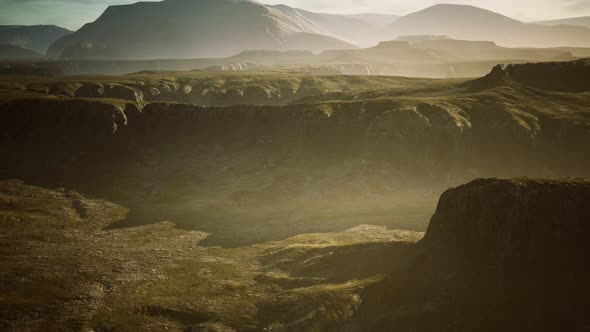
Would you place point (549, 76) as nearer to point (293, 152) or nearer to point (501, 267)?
point (293, 152)

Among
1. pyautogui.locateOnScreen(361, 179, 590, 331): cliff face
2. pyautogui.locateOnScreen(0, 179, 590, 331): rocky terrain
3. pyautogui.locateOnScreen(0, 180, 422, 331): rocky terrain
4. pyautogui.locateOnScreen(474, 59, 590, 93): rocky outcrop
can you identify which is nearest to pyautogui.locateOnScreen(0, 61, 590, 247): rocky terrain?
pyautogui.locateOnScreen(474, 59, 590, 93): rocky outcrop

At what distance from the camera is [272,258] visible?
77.5m

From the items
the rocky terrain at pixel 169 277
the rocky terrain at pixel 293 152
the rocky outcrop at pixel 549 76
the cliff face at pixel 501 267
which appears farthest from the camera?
the rocky outcrop at pixel 549 76

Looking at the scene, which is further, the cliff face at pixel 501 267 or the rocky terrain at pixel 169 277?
the rocky terrain at pixel 169 277

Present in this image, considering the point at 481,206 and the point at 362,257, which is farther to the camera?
the point at 362,257

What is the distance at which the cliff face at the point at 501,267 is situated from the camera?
4791 centimetres

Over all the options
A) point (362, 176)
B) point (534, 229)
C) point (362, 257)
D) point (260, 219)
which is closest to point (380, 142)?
point (362, 176)

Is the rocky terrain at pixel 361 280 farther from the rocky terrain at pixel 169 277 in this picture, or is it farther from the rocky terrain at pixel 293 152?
the rocky terrain at pixel 293 152

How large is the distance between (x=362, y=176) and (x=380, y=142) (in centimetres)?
1581

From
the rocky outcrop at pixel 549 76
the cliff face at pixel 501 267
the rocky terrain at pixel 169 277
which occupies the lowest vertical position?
the rocky terrain at pixel 169 277

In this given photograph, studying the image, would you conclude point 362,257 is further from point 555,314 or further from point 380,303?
point 555,314

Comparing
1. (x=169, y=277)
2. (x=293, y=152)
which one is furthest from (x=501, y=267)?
(x=293, y=152)

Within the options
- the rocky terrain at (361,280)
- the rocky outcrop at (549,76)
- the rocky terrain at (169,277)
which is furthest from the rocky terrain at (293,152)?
the rocky terrain at (361,280)

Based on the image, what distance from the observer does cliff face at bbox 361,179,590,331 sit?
1886 inches
